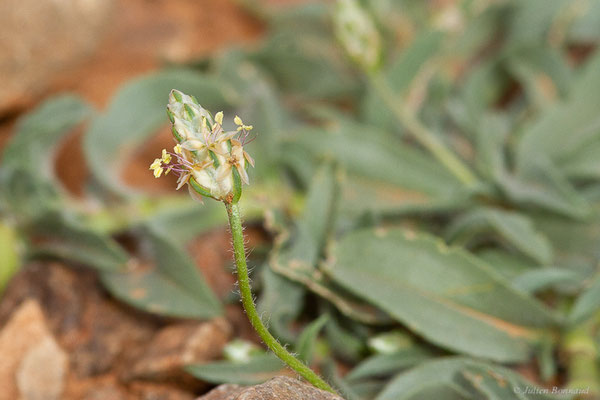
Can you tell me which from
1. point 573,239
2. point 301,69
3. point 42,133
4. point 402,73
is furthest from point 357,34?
point 42,133

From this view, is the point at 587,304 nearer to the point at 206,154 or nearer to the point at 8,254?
the point at 206,154

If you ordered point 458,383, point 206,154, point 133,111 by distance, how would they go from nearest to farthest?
point 206,154 < point 458,383 < point 133,111

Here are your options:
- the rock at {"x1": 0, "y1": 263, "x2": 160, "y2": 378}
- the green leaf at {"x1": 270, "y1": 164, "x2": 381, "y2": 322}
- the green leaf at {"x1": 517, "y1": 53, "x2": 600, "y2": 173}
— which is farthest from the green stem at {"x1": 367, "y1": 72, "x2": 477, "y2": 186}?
the rock at {"x1": 0, "y1": 263, "x2": 160, "y2": 378}

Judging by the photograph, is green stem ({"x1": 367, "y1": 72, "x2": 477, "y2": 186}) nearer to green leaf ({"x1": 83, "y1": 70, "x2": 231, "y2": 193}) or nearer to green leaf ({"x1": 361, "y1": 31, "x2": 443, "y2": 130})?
green leaf ({"x1": 361, "y1": 31, "x2": 443, "y2": 130})

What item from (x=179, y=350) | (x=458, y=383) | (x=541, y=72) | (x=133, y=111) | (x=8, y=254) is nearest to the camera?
(x=458, y=383)

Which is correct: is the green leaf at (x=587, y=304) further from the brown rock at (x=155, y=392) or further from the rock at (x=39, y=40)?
the rock at (x=39, y=40)

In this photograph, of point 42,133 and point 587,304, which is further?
point 42,133
